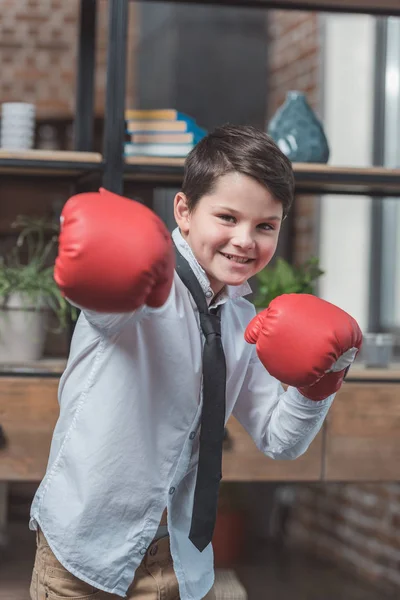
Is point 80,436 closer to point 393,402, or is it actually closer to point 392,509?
point 393,402

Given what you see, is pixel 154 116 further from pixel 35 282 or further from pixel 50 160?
pixel 35 282

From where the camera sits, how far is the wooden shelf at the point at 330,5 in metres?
2.32

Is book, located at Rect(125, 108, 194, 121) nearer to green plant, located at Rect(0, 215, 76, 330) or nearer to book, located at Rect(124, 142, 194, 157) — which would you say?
book, located at Rect(124, 142, 194, 157)

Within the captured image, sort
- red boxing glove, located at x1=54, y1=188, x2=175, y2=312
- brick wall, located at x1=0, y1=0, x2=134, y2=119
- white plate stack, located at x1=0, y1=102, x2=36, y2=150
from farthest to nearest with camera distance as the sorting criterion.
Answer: brick wall, located at x1=0, y1=0, x2=134, y2=119
white plate stack, located at x1=0, y1=102, x2=36, y2=150
red boxing glove, located at x1=54, y1=188, x2=175, y2=312

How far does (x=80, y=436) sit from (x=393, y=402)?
1.18 meters

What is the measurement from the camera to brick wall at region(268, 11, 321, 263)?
11.5ft

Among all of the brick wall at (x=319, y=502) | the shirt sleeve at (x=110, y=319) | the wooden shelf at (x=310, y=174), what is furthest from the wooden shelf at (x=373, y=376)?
the shirt sleeve at (x=110, y=319)

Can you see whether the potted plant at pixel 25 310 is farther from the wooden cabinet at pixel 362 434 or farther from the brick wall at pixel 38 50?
the brick wall at pixel 38 50

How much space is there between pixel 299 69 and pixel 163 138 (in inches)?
63.0

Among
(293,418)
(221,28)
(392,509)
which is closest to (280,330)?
(293,418)

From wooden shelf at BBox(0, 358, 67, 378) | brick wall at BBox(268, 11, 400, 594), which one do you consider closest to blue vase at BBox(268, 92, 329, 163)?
wooden shelf at BBox(0, 358, 67, 378)

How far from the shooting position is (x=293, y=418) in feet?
4.47

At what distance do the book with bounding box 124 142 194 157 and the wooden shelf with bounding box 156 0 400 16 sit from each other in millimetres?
422

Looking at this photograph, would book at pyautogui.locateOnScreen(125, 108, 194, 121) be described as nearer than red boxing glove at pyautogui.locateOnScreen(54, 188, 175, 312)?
No
